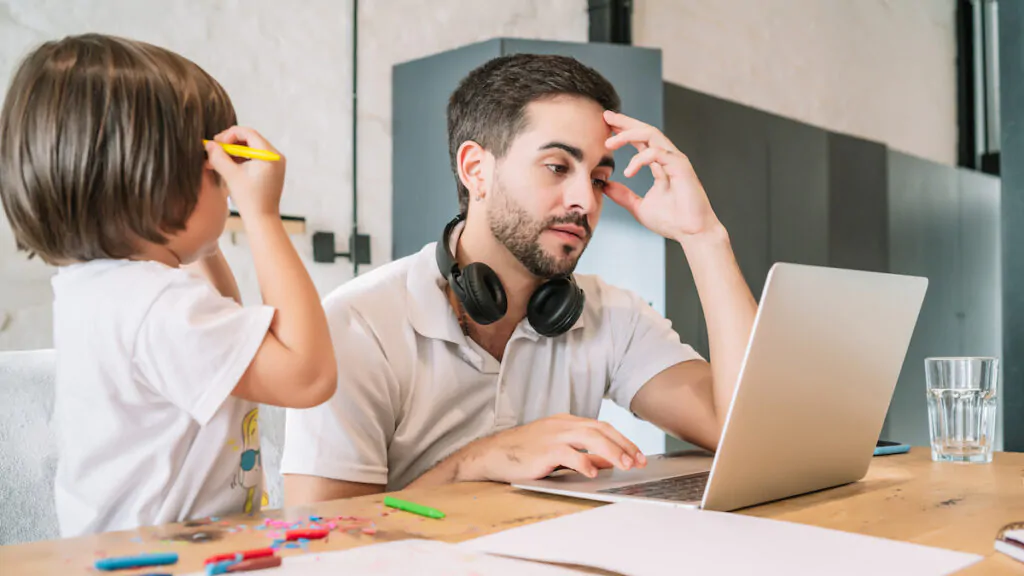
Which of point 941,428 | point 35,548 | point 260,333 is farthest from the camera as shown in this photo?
point 941,428

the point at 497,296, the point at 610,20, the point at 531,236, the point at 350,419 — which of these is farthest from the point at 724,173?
the point at 350,419

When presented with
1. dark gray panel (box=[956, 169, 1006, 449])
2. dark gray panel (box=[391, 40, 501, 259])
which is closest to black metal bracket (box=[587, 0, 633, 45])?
dark gray panel (box=[391, 40, 501, 259])

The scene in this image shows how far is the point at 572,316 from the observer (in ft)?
4.87

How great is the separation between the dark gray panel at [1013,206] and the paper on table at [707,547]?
4.15 feet

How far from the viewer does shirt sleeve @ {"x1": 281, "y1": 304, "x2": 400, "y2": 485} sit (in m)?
1.23

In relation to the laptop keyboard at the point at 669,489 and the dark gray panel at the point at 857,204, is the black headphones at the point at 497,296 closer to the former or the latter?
the laptop keyboard at the point at 669,489

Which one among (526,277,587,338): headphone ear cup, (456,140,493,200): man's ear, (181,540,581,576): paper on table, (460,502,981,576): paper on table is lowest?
(460,502,981,576): paper on table

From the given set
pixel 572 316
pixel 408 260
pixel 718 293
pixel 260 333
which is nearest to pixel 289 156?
pixel 408 260

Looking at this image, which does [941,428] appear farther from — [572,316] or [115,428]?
[115,428]

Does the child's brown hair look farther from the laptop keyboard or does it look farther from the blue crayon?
the laptop keyboard

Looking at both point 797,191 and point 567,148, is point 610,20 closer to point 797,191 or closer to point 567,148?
point 797,191

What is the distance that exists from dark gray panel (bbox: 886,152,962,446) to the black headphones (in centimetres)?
314

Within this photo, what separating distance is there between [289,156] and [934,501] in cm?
221

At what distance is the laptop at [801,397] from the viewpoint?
915 millimetres
